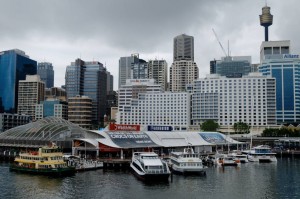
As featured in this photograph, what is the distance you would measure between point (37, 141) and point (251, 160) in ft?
259

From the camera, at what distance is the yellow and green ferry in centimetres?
9881

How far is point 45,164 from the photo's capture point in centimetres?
10088

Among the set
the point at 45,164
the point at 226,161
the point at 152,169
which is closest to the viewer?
the point at 152,169

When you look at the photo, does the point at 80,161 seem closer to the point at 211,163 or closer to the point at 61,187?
the point at 61,187

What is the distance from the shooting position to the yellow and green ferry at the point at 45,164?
98812mm

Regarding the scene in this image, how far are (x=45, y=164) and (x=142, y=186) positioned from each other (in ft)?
94.4

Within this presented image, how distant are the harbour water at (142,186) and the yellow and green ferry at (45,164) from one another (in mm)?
2542

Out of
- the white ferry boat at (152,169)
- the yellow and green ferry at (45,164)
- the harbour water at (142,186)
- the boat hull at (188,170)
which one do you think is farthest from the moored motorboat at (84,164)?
the boat hull at (188,170)

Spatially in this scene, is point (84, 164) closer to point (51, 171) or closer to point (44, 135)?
point (51, 171)

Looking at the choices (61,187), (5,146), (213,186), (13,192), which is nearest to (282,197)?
(213,186)

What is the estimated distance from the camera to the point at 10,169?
108 meters

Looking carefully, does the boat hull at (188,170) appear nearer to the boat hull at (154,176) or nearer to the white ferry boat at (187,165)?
the white ferry boat at (187,165)

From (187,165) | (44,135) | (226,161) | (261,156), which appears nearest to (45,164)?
(187,165)

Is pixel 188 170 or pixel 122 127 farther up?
pixel 122 127
